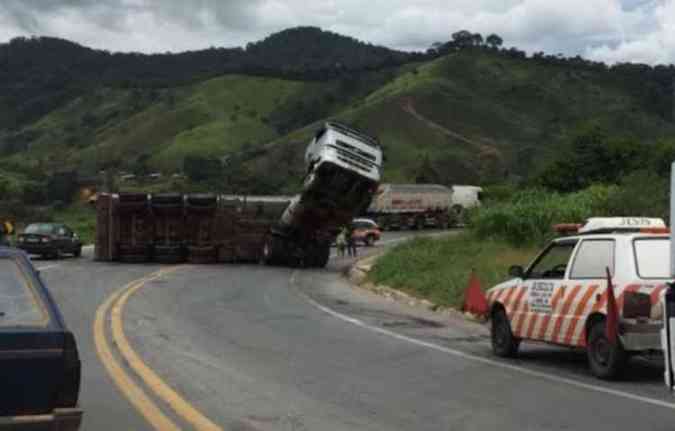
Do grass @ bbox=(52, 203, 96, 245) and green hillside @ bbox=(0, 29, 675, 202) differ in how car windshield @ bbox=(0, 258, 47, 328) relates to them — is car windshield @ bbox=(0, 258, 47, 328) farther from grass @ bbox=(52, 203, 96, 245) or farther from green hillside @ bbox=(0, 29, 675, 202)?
green hillside @ bbox=(0, 29, 675, 202)

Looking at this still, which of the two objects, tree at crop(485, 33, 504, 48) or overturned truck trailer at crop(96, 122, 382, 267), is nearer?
overturned truck trailer at crop(96, 122, 382, 267)

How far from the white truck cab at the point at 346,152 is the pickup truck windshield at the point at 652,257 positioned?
19344mm

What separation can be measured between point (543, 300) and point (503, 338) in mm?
1068

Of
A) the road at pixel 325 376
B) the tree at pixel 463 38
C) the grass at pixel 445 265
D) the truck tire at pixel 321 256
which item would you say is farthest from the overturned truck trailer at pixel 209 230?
the tree at pixel 463 38

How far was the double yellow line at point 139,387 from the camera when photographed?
8.32 metres

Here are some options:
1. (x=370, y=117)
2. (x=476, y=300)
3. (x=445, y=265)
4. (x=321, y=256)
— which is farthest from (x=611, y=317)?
(x=370, y=117)

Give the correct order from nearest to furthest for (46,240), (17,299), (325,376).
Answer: (17,299) → (325,376) → (46,240)

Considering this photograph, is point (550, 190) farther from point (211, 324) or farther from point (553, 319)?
point (553, 319)

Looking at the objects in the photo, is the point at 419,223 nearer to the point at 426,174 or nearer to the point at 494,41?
the point at 426,174

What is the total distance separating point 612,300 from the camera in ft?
34.8

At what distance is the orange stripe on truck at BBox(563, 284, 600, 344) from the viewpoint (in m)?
11.2

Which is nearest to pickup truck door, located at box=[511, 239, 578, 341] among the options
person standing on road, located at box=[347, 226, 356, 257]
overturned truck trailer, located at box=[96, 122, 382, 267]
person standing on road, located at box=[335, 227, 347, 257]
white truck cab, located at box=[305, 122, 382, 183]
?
white truck cab, located at box=[305, 122, 382, 183]

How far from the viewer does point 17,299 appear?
632cm

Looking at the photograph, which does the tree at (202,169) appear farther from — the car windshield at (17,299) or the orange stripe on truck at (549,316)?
the car windshield at (17,299)
